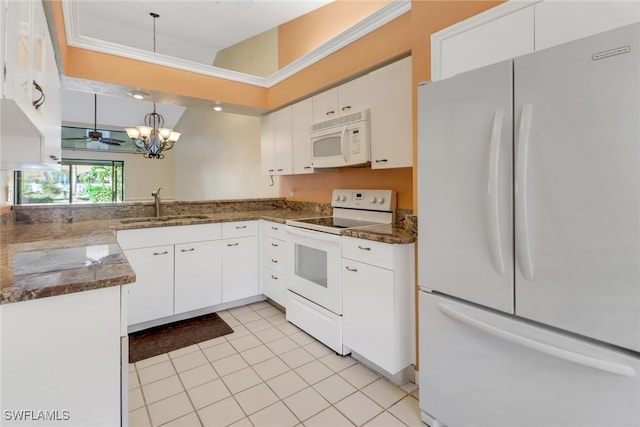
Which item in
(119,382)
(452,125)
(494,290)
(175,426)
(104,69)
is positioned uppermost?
(104,69)

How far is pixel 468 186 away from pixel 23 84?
5.32 feet

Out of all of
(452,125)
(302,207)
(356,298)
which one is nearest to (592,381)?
(452,125)

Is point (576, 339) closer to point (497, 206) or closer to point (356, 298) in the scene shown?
point (497, 206)

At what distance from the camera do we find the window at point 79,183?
6.88 meters

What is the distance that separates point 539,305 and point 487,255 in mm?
242

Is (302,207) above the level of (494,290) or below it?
above

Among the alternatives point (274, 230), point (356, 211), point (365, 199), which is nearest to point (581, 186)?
point (365, 199)

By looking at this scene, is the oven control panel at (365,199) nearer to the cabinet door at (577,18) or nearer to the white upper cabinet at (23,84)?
the cabinet door at (577,18)

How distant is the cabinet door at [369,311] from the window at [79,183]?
7.47 metres

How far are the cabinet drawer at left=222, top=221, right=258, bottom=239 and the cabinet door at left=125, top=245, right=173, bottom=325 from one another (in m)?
0.50

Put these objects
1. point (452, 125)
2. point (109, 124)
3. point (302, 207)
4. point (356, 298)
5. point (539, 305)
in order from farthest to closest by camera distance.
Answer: point (109, 124)
point (302, 207)
point (356, 298)
point (452, 125)
point (539, 305)

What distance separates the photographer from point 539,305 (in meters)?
1.12

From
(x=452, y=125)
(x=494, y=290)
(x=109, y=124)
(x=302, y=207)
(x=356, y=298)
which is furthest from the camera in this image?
(x=109, y=124)

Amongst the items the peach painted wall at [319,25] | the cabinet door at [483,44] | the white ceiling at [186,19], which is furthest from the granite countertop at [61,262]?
the white ceiling at [186,19]
